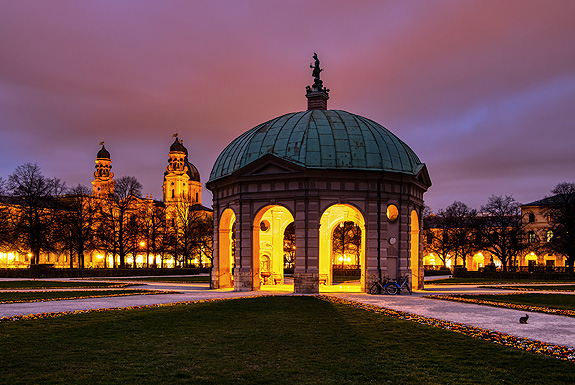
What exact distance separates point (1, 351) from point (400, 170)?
2926 cm

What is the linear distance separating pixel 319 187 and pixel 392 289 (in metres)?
8.43

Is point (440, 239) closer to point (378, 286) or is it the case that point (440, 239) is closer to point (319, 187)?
point (378, 286)

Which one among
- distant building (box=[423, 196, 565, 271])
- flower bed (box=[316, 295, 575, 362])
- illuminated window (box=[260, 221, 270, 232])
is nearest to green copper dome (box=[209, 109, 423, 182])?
illuminated window (box=[260, 221, 270, 232])

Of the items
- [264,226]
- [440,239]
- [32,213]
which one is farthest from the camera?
[440,239]

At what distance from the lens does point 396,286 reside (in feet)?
120

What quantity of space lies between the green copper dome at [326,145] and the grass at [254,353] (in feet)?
54.9

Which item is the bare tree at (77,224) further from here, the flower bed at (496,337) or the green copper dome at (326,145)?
the flower bed at (496,337)

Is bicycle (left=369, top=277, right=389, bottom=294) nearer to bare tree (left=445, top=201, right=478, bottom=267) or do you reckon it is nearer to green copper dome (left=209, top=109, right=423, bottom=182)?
green copper dome (left=209, top=109, right=423, bottom=182)

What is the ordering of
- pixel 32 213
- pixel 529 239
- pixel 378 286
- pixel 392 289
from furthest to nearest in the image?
pixel 529 239 < pixel 32 213 < pixel 378 286 < pixel 392 289

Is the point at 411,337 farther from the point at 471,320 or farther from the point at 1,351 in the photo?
the point at 1,351

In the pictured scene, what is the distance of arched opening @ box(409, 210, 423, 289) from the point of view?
42.3 meters

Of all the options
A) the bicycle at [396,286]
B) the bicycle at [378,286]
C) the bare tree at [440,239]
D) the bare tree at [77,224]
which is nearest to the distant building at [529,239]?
the bare tree at [440,239]

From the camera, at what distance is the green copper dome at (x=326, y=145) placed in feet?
124

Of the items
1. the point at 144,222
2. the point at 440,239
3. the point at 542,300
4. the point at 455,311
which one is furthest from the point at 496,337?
the point at 440,239
